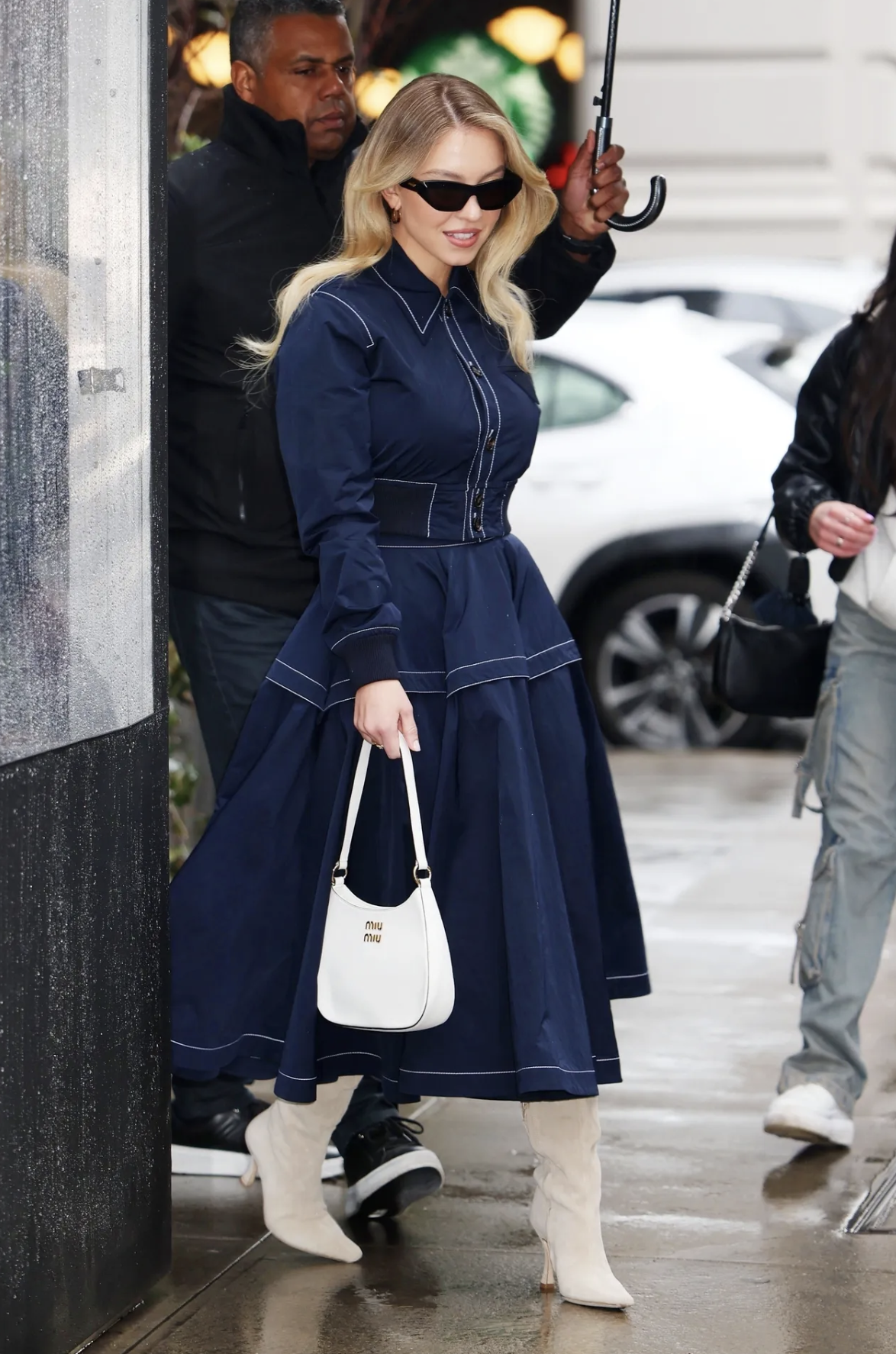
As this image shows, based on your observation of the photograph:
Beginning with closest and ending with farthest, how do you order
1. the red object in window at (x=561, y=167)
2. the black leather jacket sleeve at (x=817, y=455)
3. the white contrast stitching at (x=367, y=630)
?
1. the white contrast stitching at (x=367, y=630)
2. the black leather jacket sleeve at (x=817, y=455)
3. the red object in window at (x=561, y=167)

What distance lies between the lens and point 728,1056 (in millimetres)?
5016

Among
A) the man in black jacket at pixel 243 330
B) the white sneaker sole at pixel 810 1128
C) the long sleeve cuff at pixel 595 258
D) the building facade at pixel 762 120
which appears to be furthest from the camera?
the building facade at pixel 762 120

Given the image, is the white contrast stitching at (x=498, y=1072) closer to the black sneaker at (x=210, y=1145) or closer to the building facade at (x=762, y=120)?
the black sneaker at (x=210, y=1145)

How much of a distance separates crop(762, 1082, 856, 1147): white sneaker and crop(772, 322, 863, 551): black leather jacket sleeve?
1.08 metres

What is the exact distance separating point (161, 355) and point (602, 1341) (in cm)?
162

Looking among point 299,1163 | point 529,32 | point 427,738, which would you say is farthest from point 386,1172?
point 529,32

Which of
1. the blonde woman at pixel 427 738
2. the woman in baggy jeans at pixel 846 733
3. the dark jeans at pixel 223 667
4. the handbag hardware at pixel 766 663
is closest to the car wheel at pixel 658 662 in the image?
the handbag hardware at pixel 766 663

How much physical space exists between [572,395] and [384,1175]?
20.7 feet

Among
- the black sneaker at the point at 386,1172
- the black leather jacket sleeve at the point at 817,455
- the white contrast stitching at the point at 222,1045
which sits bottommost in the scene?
the black sneaker at the point at 386,1172

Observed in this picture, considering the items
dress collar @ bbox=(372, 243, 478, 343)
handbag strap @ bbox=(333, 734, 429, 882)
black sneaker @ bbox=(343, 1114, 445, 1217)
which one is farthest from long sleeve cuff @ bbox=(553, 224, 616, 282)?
black sneaker @ bbox=(343, 1114, 445, 1217)

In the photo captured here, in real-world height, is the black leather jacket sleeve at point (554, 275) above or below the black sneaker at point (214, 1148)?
above

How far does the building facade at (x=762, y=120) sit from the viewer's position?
14500 millimetres

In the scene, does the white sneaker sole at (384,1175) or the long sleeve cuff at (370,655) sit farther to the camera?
the white sneaker sole at (384,1175)

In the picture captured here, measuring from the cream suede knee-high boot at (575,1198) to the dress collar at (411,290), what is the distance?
123 centimetres
